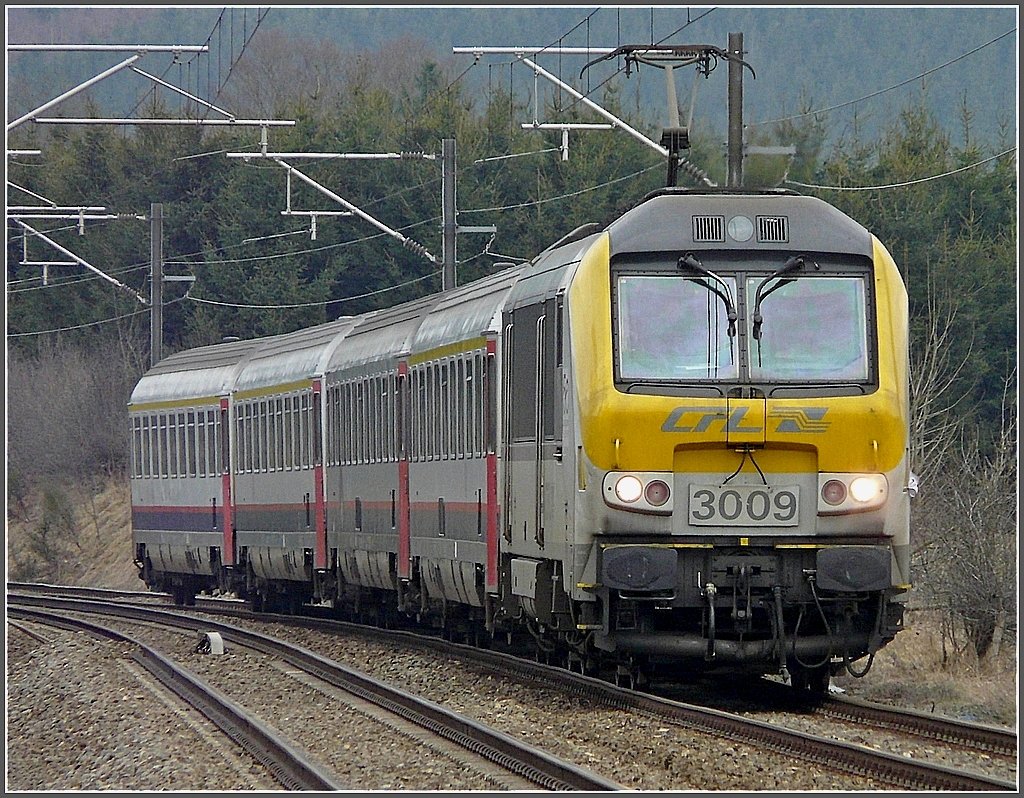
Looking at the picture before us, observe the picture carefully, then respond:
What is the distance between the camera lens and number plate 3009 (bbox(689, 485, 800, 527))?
1305 centimetres

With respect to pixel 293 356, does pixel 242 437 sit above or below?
below

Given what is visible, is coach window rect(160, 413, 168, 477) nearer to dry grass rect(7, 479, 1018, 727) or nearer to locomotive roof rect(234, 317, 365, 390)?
locomotive roof rect(234, 317, 365, 390)

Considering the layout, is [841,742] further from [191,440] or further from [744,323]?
[191,440]

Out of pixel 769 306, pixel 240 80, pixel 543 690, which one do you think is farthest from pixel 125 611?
pixel 240 80

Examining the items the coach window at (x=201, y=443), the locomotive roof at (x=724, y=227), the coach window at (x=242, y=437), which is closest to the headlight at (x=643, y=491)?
the locomotive roof at (x=724, y=227)

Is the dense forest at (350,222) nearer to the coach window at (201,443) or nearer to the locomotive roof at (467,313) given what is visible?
the coach window at (201,443)

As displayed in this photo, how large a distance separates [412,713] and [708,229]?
398 centimetres

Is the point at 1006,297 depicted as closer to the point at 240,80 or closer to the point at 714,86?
the point at 240,80

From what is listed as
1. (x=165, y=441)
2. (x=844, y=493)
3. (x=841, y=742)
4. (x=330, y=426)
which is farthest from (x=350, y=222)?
(x=841, y=742)

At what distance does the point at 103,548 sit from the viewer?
157 feet

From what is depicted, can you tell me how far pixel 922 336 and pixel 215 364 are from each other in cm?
1778

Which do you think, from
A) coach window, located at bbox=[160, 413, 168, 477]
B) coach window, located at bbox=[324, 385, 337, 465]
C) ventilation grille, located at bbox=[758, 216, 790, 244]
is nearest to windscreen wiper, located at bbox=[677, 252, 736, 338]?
ventilation grille, located at bbox=[758, 216, 790, 244]

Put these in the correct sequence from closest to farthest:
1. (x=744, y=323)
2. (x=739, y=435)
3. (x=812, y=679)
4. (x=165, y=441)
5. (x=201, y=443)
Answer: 1. (x=739, y=435)
2. (x=744, y=323)
3. (x=812, y=679)
4. (x=201, y=443)
5. (x=165, y=441)

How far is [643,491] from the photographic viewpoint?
13016 millimetres
